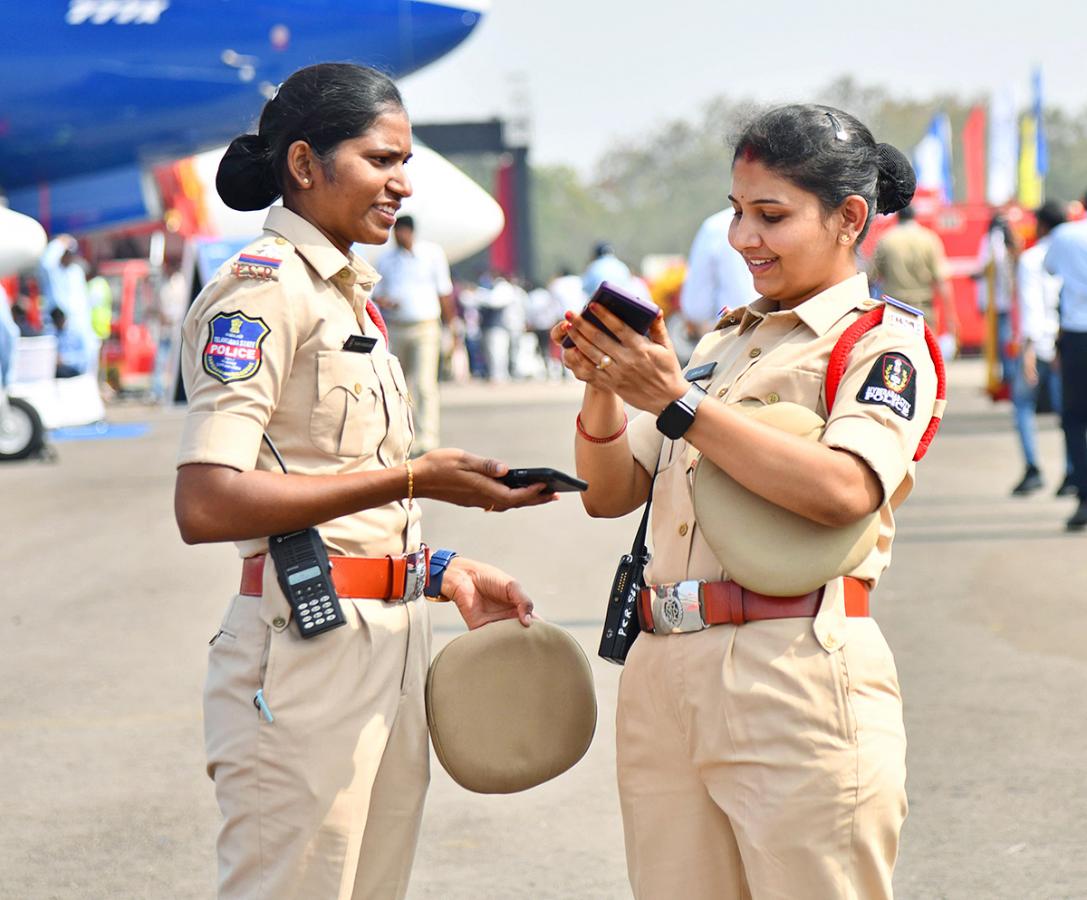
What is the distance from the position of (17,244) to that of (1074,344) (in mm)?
10543

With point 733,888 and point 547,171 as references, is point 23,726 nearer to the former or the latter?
point 733,888

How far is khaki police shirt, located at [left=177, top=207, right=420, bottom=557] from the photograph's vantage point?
2584mm

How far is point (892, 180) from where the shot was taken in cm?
277

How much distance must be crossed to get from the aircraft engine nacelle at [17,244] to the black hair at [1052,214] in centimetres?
996

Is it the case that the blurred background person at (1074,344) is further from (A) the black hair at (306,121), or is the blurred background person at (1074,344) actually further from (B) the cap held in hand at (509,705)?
(A) the black hair at (306,121)

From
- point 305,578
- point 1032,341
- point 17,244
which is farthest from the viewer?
point 17,244

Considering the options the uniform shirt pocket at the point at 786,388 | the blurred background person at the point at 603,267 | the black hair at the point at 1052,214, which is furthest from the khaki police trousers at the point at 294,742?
the blurred background person at the point at 603,267

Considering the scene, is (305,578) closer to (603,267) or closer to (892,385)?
(892,385)

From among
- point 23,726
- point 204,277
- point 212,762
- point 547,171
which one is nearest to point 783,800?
point 212,762

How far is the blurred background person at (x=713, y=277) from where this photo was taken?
852cm

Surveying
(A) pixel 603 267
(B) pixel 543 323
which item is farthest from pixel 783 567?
(B) pixel 543 323

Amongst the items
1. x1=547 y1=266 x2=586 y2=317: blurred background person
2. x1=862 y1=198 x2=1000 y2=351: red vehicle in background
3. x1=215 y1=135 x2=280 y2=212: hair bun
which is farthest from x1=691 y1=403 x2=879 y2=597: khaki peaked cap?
x1=862 y1=198 x2=1000 y2=351: red vehicle in background

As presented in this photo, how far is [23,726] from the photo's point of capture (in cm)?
605

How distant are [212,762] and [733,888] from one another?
85cm
